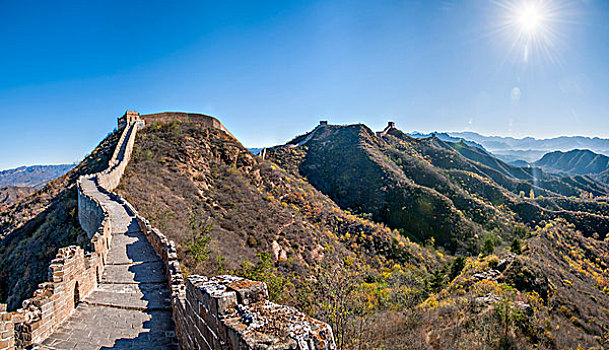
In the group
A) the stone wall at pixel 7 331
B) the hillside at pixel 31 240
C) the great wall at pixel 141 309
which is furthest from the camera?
the hillside at pixel 31 240

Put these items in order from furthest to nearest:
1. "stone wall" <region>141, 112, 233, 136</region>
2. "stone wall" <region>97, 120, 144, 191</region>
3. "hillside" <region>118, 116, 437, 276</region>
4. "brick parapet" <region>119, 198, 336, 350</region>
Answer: "stone wall" <region>141, 112, 233, 136</region>, "stone wall" <region>97, 120, 144, 191</region>, "hillside" <region>118, 116, 437, 276</region>, "brick parapet" <region>119, 198, 336, 350</region>

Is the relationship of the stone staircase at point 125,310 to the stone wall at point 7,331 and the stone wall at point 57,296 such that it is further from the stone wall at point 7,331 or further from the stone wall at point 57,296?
the stone wall at point 7,331

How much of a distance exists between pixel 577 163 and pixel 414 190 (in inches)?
6871

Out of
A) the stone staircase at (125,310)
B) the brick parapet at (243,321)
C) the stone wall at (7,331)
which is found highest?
the brick parapet at (243,321)

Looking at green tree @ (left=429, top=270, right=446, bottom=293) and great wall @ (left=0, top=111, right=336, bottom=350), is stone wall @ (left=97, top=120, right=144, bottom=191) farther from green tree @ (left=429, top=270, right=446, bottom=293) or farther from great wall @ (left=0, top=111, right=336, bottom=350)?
green tree @ (left=429, top=270, right=446, bottom=293)

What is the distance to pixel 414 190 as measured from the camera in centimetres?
4862

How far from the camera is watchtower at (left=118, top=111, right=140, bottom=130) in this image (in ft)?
108

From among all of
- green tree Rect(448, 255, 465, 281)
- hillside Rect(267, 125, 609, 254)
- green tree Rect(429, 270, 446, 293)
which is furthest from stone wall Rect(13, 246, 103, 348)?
hillside Rect(267, 125, 609, 254)

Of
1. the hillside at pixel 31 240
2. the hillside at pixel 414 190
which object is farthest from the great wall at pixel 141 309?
the hillside at pixel 414 190

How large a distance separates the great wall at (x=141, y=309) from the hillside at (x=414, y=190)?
41.3m

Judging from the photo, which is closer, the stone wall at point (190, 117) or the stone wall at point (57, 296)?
the stone wall at point (57, 296)

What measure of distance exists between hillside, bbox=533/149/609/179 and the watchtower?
18738 cm

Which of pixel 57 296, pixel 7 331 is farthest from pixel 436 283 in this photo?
pixel 7 331

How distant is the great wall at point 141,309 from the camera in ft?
7.98
